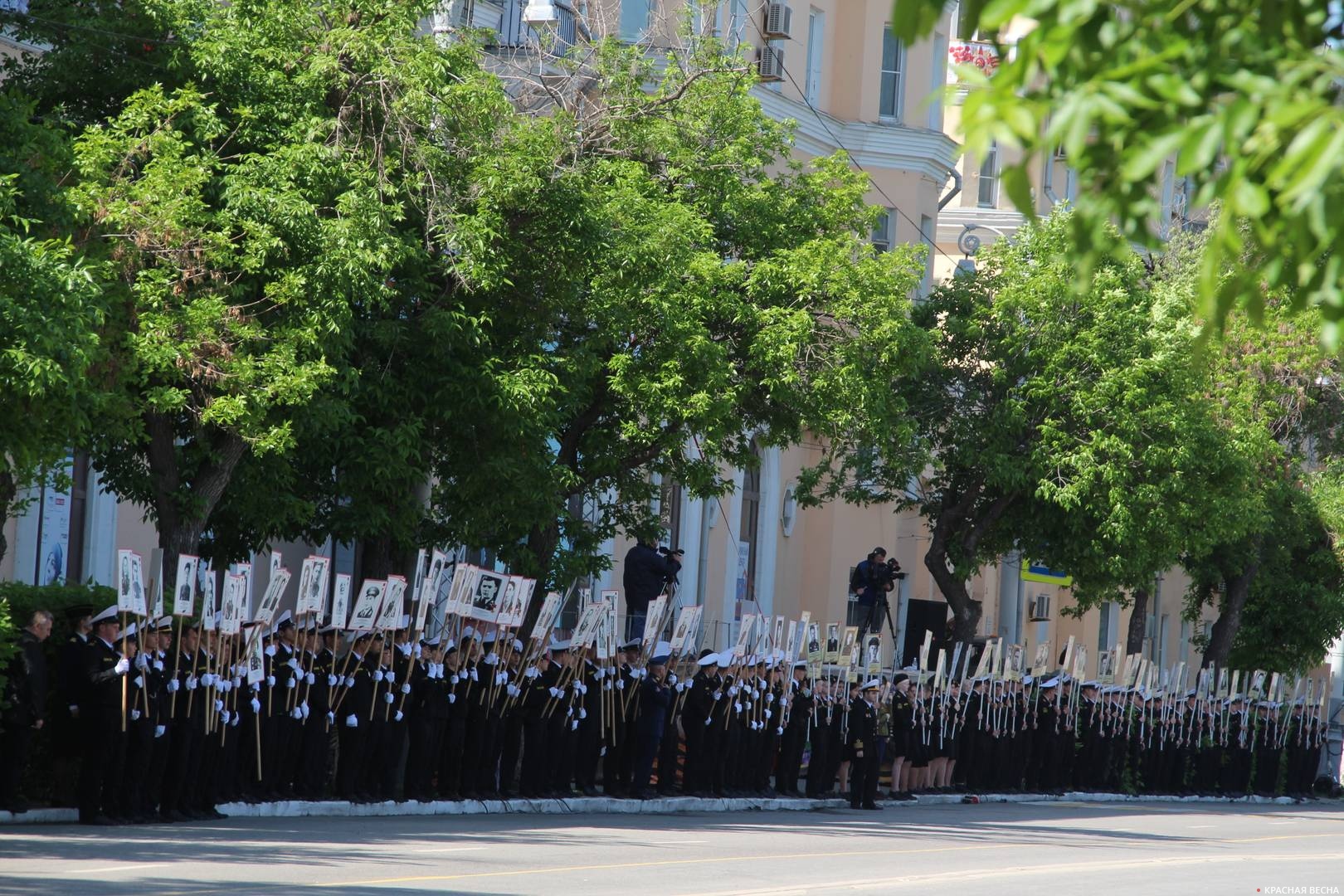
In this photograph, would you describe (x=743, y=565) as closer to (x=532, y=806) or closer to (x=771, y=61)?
(x=771, y=61)

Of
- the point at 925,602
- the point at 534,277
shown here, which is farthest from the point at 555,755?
the point at 925,602

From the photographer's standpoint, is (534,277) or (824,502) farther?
(824,502)

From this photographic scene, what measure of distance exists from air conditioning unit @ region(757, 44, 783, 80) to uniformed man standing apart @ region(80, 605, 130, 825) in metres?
22.4

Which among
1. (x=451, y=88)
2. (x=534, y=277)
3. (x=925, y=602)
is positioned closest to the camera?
(x=451, y=88)

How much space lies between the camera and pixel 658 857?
1603 centimetres

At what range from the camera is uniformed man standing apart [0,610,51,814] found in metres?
15.2

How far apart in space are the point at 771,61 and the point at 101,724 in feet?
78.2

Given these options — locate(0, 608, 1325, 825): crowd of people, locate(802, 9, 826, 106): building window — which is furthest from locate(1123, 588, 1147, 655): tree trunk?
locate(802, 9, 826, 106): building window

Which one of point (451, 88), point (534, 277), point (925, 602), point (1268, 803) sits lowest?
point (1268, 803)

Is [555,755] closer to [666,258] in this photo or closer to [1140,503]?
[666,258]

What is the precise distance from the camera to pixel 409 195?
1856 cm

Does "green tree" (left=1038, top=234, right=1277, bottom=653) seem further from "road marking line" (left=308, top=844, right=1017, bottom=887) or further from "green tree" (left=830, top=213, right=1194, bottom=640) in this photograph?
"road marking line" (left=308, top=844, right=1017, bottom=887)

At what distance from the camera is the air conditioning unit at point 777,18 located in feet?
117

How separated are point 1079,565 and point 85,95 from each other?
17.7 metres
